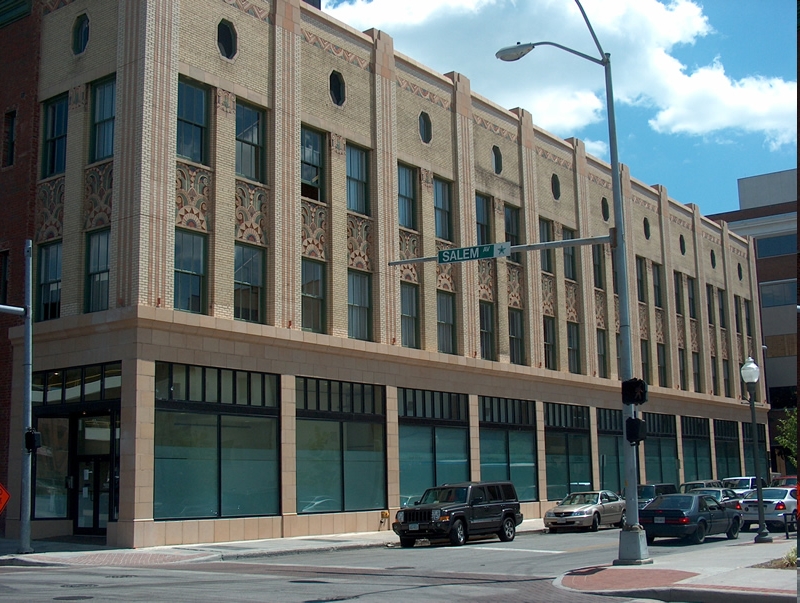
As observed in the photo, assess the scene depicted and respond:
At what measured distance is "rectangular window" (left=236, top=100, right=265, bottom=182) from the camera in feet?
99.4

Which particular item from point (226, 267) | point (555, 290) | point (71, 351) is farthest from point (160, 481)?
point (555, 290)

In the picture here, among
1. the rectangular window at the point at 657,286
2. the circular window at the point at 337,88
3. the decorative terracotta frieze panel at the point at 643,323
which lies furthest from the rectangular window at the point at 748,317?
the circular window at the point at 337,88

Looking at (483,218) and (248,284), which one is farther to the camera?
(483,218)

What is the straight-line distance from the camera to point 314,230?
32.2 metres

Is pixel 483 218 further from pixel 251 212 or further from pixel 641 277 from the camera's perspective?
pixel 641 277

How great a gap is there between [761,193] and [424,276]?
202 ft

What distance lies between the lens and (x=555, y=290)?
44594 mm

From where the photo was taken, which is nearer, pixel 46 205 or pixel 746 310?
pixel 46 205

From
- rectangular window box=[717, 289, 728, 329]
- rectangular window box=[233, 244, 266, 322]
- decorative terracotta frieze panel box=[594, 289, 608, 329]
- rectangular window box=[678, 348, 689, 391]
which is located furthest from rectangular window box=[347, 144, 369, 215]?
rectangular window box=[717, 289, 728, 329]

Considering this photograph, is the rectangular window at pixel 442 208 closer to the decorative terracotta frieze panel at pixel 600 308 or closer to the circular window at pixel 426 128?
the circular window at pixel 426 128

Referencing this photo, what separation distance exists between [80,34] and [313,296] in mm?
10989

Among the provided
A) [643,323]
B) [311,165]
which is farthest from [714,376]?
[311,165]

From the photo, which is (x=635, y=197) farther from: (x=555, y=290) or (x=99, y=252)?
(x=99, y=252)

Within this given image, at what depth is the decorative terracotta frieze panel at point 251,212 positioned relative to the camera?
2970 cm
